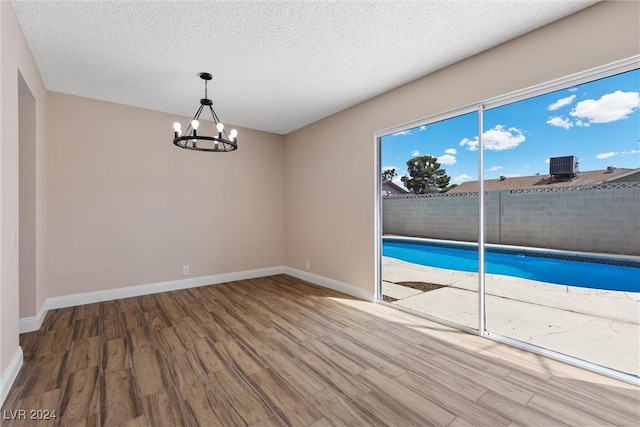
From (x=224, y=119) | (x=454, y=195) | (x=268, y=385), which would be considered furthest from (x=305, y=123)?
(x=268, y=385)

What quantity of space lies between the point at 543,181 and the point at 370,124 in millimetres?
2135

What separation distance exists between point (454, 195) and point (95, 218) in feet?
15.9

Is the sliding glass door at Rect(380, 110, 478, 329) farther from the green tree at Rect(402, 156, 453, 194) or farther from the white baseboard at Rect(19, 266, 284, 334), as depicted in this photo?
the white baseboard at Rect(19, 266, 284, 334)

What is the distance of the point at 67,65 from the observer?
9.69 feet

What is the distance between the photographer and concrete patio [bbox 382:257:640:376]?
96.0 inches

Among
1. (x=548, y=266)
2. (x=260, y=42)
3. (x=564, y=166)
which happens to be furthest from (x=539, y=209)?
(x=260, y=42)

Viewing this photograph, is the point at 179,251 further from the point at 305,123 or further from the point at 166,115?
the point at 305,123

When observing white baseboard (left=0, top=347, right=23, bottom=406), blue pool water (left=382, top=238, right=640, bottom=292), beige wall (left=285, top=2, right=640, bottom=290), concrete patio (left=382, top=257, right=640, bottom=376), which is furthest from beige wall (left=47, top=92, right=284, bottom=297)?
concrete patio (left=382, top=257, right=640, bottom=376)

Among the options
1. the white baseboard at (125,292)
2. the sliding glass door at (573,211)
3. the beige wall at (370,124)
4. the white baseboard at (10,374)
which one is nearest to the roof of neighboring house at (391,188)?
the beige wall at (370,124)

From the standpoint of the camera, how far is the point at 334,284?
450cm

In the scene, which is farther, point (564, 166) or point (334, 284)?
point (334, 284)

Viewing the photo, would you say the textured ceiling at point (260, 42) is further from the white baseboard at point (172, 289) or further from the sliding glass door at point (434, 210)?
the white baseboard at point (172, 289)

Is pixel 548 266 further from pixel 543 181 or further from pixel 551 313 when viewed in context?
pixel 543 181

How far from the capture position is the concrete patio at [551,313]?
2.44 metres
